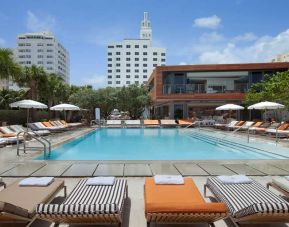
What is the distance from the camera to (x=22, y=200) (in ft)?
15.6

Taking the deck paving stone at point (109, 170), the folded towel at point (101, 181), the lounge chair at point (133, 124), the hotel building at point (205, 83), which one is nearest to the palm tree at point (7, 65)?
the lounge chair at point (133, 124)

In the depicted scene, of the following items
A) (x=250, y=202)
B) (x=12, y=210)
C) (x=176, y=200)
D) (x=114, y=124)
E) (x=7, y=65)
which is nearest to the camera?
(x=12, y=210)

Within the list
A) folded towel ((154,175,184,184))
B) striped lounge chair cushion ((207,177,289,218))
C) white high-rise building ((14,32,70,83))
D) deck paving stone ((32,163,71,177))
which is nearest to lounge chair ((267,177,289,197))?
striped lounge chair cushion ((207,177,289,218))

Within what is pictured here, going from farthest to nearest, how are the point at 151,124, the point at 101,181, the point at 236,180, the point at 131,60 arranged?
the point at 131,60, the point at 151,124, the point at 236,180, the point at 101,181

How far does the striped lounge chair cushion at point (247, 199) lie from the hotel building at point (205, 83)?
2908 centimetres

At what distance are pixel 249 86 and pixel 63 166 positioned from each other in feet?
95.6

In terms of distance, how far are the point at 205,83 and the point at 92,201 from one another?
106 feet

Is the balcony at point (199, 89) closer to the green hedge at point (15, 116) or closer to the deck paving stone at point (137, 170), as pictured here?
the green hedge at point (15, 116)

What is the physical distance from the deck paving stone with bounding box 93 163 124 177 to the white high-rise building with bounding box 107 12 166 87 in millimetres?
98882

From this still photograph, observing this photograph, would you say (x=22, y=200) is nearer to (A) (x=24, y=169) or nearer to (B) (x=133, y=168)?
(A) (x=24, y=169)

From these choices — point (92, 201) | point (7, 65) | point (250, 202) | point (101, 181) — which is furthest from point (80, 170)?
point (7, 65)

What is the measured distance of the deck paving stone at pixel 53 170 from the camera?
26.3 ft

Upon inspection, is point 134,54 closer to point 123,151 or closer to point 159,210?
point 123,151

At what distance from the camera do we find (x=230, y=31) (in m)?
25.6
